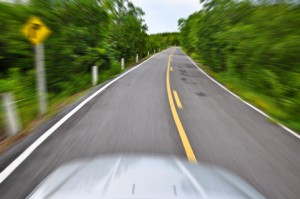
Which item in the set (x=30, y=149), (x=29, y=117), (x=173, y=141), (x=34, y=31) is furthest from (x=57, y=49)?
(x=173, y=141)

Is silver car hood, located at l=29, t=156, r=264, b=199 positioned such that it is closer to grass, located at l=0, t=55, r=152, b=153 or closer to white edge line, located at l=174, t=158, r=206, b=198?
white edge line, located at l=174, t=158, r=206, b=198

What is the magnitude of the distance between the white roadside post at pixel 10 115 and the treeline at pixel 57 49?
20.0 inches

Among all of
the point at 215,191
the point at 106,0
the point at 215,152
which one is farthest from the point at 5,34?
the point at 106,0

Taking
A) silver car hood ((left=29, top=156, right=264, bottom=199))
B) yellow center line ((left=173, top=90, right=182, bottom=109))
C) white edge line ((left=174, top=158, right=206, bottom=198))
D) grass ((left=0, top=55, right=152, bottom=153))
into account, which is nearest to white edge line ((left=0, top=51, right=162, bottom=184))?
grass ((left=0, top=55, right=152, bottom=153))

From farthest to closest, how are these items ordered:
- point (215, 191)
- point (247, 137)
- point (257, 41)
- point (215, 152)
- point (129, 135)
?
point (257, 41) < point (247, 137) < point (129, 135) < point (215, 152) < point (215, 191)

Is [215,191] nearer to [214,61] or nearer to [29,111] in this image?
[29,111]

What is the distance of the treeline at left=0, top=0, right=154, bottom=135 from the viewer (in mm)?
7949

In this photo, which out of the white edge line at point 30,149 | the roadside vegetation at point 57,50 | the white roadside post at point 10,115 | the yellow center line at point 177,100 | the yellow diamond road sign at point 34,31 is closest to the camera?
the white edge line at point 30,149

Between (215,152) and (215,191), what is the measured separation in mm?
3406

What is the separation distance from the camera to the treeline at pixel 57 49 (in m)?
7.95

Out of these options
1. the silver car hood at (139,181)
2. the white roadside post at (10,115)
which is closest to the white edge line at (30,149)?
the white roadside post at (10,115)

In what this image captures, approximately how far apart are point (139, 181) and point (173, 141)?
12.3ft

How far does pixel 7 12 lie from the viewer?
26.7 ft

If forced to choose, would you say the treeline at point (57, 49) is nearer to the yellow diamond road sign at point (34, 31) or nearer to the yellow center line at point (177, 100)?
the yellow diamond road sign at point (34, 31)
